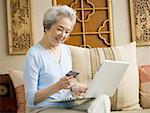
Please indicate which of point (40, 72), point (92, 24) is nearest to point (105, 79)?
point (40, 72)

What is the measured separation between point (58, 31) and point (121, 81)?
58 centimetres

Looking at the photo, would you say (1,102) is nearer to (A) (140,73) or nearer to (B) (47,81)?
(B) (47,81)

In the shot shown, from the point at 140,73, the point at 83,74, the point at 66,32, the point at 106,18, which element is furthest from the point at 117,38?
the point at 66,32

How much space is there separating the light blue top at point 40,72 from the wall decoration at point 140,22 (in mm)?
1101

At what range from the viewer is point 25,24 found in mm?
2531

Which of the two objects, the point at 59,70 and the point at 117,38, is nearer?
the point at 59,70

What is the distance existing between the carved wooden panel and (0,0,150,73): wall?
7 centimetres

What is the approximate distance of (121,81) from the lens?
199 centimetres

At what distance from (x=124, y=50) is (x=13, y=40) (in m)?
0.93

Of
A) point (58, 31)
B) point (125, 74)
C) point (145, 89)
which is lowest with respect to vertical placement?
point (145, 89)

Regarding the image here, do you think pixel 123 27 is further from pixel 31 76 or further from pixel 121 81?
pixel 31 76

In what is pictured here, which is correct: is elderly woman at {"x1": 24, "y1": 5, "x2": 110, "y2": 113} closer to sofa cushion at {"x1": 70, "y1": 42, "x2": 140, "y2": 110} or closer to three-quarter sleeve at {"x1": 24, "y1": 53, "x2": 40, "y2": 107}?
three-quarter sleeve at {"x1": 24, "y1": 53, "x2": 40, "y2": 107}

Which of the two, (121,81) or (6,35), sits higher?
(6,35)

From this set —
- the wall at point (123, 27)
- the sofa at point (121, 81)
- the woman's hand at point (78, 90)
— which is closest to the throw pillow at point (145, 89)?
the sofa at point (121, 81)
